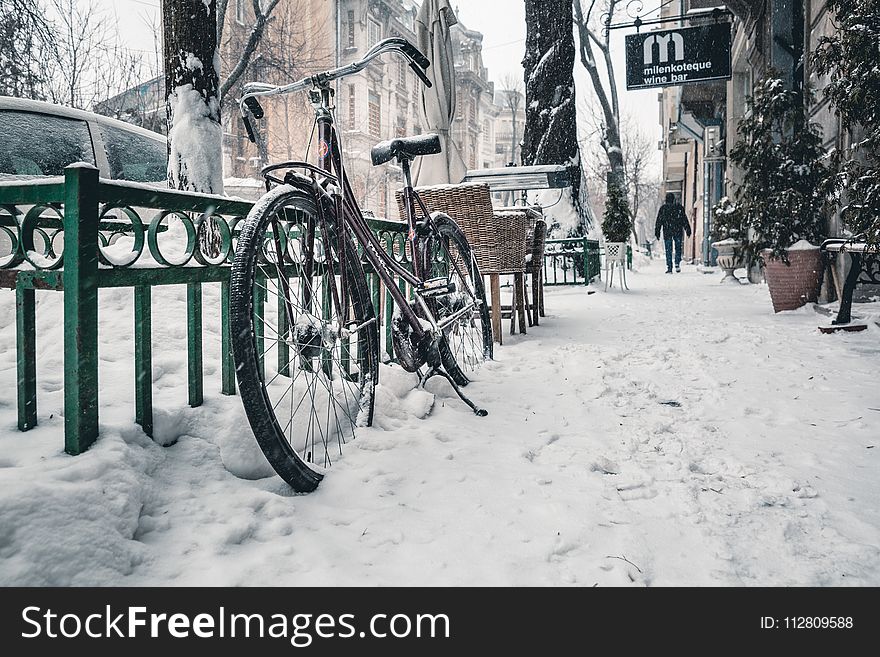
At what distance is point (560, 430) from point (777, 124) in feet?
18.7

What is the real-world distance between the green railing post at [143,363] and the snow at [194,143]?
2851 millimetres

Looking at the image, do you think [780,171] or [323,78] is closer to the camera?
[323,78]

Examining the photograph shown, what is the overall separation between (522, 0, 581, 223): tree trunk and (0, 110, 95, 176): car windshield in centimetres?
648

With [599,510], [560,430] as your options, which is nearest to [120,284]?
[599,510]

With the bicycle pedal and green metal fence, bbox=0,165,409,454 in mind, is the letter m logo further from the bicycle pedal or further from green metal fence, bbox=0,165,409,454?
green metal fence, bbox=0,165,409,454

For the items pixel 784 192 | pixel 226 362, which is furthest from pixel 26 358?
pixel 784 192

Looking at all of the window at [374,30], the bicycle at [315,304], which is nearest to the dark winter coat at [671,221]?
the bicycle at [315,304]

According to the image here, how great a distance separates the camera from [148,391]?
6.37 feet

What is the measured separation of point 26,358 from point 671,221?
15.4 metres

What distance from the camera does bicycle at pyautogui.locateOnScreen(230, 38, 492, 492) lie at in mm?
1784

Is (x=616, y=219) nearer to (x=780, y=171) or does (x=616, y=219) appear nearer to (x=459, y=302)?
(x=780, y=171)

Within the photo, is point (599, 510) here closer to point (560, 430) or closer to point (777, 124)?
point (560, 430)

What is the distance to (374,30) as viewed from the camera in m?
36.4

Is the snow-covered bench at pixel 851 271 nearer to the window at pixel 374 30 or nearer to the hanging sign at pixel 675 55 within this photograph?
the hanging sign at pixel 675 55
